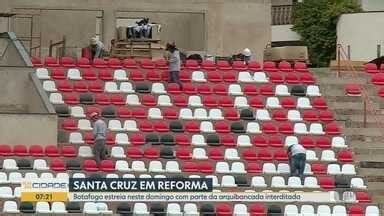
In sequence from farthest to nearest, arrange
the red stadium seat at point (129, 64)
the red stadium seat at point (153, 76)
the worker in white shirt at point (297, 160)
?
1. the red stadium seat at point (129, 64)
2. the red stadium seat at point (153, 76)
3. the worker in white shirt at point (297, 160)

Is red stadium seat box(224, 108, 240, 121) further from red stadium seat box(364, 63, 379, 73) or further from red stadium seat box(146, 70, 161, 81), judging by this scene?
red stadium seat box(364, 63, 379, 73)

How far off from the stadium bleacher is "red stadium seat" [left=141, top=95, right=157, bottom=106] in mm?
25

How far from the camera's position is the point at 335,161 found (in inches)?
1234

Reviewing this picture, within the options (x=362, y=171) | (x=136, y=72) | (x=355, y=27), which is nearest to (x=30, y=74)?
(x=136, y=72)

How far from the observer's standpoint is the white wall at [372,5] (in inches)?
1907

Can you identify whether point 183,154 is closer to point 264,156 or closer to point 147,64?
point 264,156

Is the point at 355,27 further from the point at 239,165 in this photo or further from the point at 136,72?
the point at 239,165

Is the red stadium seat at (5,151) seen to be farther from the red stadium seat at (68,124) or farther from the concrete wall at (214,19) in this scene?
the concrete wall at (214,19)

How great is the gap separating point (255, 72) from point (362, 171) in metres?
5.04

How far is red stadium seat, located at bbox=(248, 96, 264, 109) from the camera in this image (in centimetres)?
3353

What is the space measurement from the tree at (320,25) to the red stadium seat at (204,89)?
41.2 ft

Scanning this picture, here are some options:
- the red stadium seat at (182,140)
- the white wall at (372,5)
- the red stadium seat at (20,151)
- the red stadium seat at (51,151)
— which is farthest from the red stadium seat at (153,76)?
the white wall at (372,5)

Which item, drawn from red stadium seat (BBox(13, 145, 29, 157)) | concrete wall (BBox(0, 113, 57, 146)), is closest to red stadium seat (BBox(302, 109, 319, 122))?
concrete wall (BBox(0, 113, 57, 146))

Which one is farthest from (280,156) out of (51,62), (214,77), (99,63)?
(51,62)
